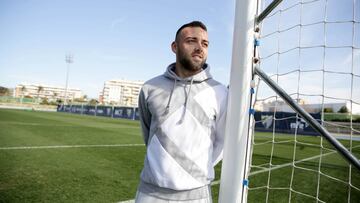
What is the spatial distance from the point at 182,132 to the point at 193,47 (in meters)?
0.48

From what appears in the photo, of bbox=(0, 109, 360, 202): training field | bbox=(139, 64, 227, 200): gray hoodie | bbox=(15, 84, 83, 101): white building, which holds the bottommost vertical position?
bbox=(0, 109, 360, 202): training field

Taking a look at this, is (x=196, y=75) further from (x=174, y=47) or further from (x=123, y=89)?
(x=123, y=89)

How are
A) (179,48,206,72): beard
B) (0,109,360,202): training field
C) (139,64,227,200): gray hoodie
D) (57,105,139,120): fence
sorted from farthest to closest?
(57,105,139,120): fence
(0,109,360,202): training field
(179,48,206,72): beard
(139,64,227,200): gray hoodie

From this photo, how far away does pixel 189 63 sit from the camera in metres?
1.50

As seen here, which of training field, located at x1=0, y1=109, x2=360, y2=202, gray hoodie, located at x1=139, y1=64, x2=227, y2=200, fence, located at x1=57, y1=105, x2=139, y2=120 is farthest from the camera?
fence, located at x1=57, y1=105, x2=139, y2=120

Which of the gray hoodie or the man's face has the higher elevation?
the man's face

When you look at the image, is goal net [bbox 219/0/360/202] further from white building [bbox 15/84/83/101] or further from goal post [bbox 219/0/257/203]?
white building [bbox 15/84/83/101]

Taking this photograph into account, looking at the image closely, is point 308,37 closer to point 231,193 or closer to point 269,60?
point 269,60

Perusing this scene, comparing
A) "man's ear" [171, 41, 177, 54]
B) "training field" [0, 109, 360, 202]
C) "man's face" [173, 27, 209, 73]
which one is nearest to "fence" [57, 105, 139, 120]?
"training field" [0, 109, 360, 202]

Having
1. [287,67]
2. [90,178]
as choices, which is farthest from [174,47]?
[90,178]

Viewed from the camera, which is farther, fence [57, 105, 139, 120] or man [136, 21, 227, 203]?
fence [57, 105, 139, 120]

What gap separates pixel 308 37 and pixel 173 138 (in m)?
1.26

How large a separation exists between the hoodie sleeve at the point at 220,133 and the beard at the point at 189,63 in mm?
246

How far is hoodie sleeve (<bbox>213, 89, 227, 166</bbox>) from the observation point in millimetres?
1556
